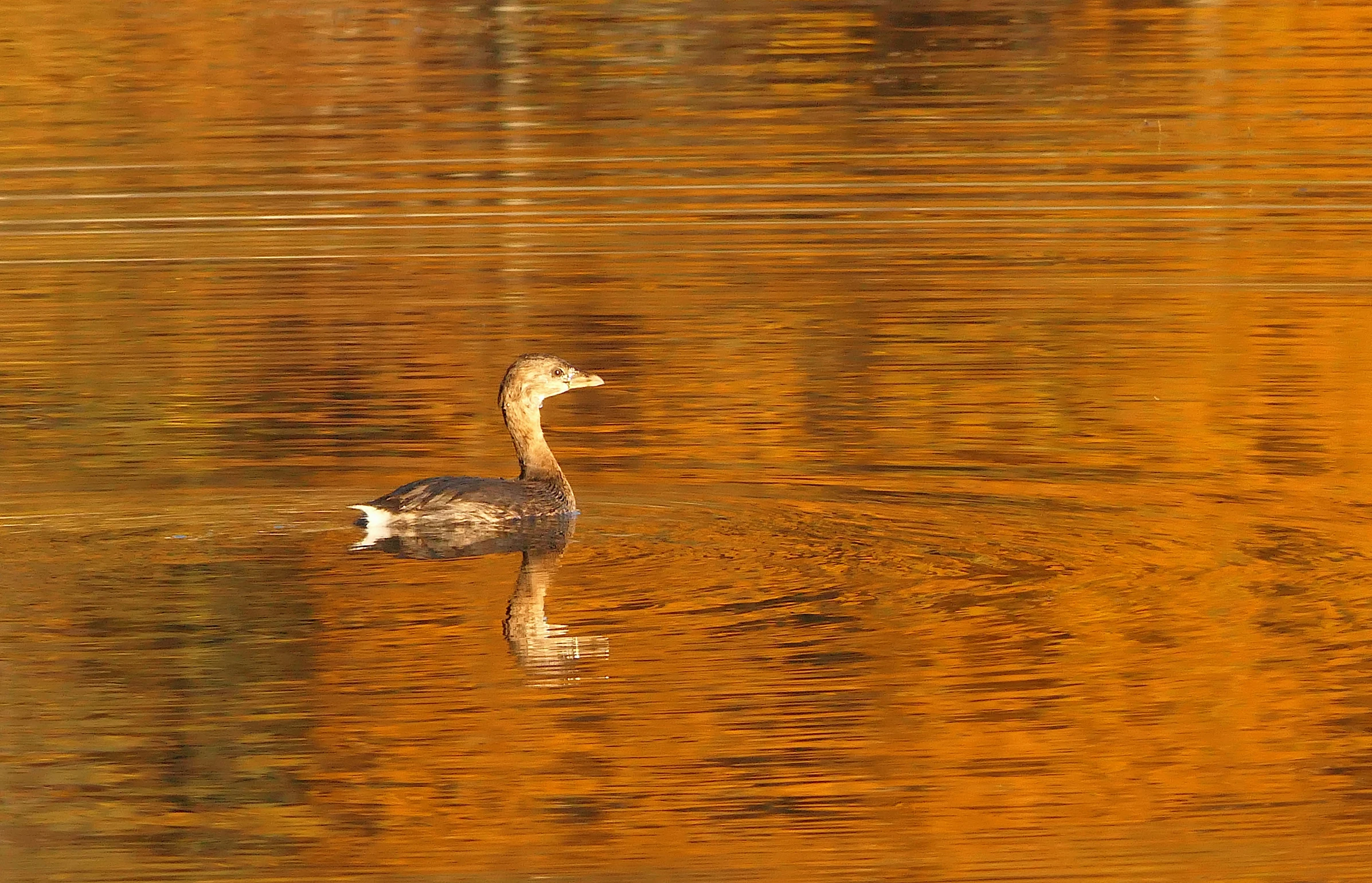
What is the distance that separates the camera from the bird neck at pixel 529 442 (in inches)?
507

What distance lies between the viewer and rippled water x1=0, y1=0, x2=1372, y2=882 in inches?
343

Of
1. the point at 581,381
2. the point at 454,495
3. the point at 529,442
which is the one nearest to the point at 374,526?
the point at 454,495

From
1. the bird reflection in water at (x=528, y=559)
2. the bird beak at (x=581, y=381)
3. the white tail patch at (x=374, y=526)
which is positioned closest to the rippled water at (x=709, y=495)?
the bird reflection in water at (x=528, y=559)

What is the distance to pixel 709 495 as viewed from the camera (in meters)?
12.5

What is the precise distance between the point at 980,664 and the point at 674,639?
1100mm

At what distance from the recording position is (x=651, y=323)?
1784 cm

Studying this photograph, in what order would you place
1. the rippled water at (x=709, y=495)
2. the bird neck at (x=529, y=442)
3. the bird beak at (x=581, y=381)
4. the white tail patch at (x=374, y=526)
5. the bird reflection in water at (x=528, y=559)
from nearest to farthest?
the rippled water at (x=709, y=495)
the bird reflection in water at (x=528, y=559)
the white tail patch at (x=374, y=526)
the bird neck at (x=529, y=442)
the bird beak at (x=581, y=381)

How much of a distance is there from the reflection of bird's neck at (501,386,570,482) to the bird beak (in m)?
0.18

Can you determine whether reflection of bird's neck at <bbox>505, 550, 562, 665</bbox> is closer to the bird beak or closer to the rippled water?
the rippled water

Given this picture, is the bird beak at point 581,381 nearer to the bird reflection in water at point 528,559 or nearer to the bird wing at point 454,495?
the bird wing at point 454,495

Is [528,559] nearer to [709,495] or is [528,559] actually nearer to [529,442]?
[709,495]

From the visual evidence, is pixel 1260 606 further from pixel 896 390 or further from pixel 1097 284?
pixel 1097 284

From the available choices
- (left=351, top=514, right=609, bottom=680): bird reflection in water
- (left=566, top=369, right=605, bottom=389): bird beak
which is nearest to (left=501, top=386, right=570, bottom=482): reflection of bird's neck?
(left=566, top=369, right=605, bottom=389): bird beak

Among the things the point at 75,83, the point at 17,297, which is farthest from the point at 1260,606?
the point at 75,83
